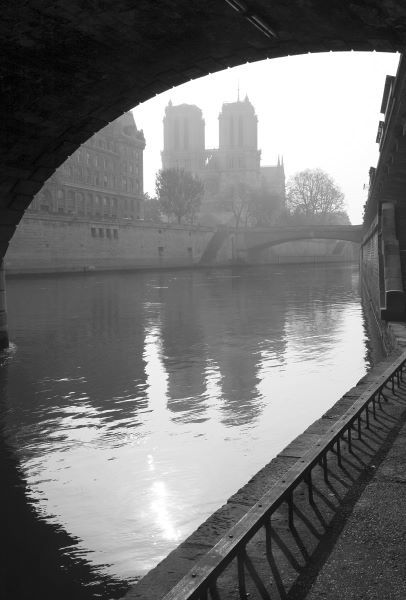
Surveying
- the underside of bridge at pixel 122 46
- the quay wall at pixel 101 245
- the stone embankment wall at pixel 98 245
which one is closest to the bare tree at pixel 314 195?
the quay wall at pixel 101 245

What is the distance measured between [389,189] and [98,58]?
1243 cm

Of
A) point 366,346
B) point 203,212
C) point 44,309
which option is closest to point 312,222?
point 203,212

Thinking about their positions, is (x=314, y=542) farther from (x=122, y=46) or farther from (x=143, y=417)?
(x=122, y=46)

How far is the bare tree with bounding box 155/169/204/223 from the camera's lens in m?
85.1

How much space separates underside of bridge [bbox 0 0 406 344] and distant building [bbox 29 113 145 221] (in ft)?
193

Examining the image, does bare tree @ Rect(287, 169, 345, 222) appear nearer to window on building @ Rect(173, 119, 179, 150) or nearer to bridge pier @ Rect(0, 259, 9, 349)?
window on building @ Rect(173, 119, 179, 150)

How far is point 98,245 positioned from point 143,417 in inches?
2127

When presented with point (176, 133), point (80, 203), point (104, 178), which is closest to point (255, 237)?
point (104, 178)

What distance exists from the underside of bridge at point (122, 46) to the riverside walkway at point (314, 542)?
406 centimetres

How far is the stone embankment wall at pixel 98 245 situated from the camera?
2099 inches

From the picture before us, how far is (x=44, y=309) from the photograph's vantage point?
2750 centimetres

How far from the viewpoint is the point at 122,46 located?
8977 mm

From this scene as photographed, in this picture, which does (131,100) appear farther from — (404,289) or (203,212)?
(203,212)

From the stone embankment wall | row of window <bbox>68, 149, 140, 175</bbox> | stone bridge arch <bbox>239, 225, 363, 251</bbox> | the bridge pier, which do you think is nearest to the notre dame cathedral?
row of window <bbox>68, 149, 140, 175</bbox>
